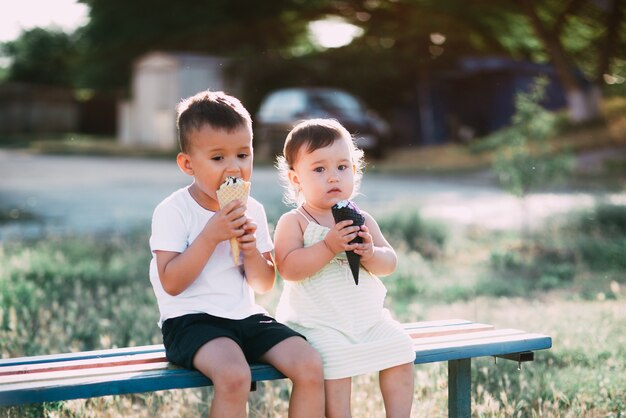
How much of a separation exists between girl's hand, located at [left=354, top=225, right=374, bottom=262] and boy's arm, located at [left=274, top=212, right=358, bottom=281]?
3 centimetres

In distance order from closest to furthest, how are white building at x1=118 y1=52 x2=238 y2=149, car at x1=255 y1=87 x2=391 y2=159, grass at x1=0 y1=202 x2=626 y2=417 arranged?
1. grass at x1=0 y1=202 x2=626 y2=417
2. car at x1=255 y1=87 x2=391 y2=159
3. white building at x1=118 y1=52 x2=238 y2=149

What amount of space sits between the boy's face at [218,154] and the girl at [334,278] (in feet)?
0.92

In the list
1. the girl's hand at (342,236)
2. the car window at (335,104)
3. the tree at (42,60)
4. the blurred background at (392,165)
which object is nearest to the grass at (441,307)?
the blurred background at (392,165)

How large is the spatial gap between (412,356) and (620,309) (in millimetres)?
3032

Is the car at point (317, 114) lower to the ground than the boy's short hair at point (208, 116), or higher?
higher

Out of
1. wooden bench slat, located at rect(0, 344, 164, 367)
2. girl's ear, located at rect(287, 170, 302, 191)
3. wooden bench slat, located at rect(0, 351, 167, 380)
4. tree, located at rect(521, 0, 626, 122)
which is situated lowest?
wooden bench slat, located at rect(0, 351, 167, 380)

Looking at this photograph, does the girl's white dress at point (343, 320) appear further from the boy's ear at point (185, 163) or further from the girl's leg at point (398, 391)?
the boy's ear at point (185, 163)

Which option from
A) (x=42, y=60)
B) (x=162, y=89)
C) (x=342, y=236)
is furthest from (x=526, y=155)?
(x=42, y=60)

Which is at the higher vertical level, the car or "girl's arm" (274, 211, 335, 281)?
the car

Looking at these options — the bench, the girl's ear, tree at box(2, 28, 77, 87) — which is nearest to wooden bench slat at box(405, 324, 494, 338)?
the bench

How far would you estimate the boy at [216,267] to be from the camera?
10.2 ft

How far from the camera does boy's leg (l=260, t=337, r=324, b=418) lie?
10.1ft

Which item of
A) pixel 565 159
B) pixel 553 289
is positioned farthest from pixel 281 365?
pixel 565 159

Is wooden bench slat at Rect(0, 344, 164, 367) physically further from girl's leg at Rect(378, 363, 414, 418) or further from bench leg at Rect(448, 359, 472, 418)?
bench leg at Rect(448, 359, 472, 418)
